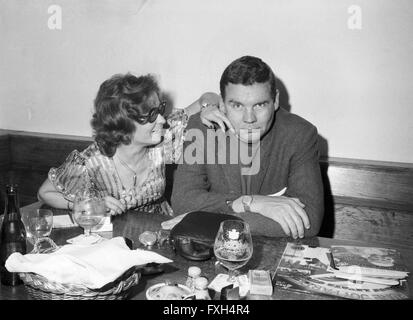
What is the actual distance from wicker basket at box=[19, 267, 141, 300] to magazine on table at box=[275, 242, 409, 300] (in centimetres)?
49

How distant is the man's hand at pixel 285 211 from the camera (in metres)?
1.83

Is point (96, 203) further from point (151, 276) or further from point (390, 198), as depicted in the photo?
point (390, 198)

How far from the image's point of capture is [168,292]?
4.25ft

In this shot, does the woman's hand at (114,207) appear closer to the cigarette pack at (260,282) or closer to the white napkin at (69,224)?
the white napkin at (69,224)

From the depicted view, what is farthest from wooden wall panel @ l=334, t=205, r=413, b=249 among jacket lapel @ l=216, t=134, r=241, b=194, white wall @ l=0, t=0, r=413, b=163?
jacket lapel @ l=216, t=134, r=241, b=194

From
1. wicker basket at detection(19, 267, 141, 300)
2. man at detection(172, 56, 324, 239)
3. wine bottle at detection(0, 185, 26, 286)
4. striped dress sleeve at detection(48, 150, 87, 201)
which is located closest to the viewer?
wicker basket at detection(19, 267, 141, 300)

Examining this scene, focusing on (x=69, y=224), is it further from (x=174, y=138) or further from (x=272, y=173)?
(x=272, y=173)

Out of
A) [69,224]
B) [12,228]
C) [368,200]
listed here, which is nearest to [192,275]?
[12,228]

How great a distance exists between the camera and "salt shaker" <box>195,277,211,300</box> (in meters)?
1.28

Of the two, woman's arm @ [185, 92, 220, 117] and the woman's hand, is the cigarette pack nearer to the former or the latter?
the woman's hand

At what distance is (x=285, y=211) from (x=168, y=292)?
2.48 feet

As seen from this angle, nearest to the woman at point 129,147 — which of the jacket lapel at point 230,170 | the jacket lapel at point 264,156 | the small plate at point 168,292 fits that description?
the jacket lapel at point 230,170
